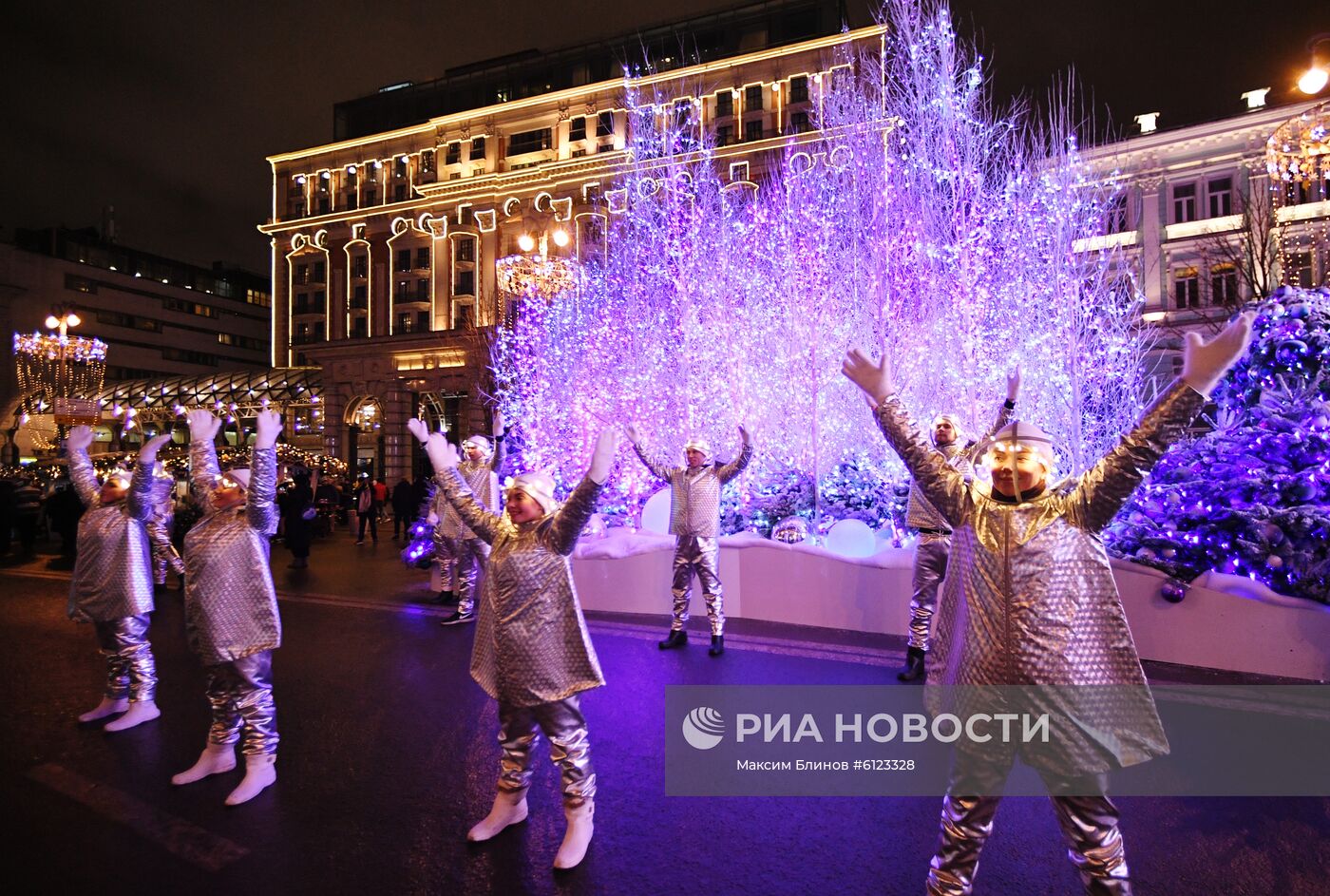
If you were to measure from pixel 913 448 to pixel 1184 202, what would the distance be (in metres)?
32.2

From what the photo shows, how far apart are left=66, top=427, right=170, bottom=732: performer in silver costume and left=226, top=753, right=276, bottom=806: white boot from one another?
161 cm

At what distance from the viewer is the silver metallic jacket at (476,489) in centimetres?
812

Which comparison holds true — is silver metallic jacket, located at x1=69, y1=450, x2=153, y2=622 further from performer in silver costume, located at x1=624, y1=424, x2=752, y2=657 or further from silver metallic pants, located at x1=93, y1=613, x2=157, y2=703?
performer in silver costume, located at x1=624, y1=424, x2=752, y2=657

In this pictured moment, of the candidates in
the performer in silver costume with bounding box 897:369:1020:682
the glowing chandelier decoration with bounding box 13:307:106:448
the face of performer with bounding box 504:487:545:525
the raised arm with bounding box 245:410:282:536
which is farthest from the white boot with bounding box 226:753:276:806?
the glowing chandelier decoration with bounding box 13:307:106:448

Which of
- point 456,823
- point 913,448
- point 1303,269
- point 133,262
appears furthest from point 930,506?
point 133,262

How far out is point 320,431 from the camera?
41.0 meters

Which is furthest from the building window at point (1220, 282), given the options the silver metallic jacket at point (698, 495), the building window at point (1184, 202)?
the silver metallic jacket at point (698, 495)

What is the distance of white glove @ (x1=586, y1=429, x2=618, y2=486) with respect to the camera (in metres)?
3.09

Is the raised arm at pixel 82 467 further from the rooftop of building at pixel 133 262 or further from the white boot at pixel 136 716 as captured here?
the rooftop of building at pixel 133 262

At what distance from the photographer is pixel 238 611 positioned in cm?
391

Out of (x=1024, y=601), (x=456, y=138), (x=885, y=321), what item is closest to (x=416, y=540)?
(x=885, y=321)

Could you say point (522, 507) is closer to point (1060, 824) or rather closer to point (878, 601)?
point (1060, 824)

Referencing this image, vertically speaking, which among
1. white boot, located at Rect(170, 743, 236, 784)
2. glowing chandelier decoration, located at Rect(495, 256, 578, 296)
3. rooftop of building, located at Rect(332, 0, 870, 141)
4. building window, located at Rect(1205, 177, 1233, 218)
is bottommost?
white boot, located at Rect(170, 743, 236, 784)

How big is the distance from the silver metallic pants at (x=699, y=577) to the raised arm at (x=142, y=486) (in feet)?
13.1
